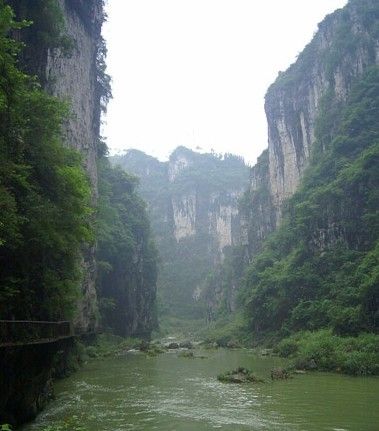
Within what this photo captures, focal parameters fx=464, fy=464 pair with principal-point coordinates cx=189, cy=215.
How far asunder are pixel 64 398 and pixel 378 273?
16403 mm

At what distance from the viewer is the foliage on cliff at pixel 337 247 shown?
26.3 meters

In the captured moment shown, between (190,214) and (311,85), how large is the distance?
212ft

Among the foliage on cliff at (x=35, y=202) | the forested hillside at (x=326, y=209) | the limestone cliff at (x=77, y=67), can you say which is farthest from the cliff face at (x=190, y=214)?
the foliage on cliff at (x=35, y=202)

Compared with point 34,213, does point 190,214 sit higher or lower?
higher

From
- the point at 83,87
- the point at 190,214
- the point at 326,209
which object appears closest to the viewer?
the point at 83,87

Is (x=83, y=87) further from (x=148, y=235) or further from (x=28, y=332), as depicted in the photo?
(x=148, y=235)

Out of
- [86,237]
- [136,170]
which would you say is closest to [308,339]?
[86,237]

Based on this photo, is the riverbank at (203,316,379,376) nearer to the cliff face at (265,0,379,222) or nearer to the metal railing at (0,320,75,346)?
the metal railing at (0,320,75,346)

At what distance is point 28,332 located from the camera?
33.0ft

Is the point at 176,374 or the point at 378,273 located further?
the point at 378,273

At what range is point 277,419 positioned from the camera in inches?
457

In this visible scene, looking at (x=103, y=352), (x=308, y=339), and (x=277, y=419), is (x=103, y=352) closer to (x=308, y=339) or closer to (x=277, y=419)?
(x=308, y=339)

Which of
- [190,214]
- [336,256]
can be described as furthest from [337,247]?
[190,214]

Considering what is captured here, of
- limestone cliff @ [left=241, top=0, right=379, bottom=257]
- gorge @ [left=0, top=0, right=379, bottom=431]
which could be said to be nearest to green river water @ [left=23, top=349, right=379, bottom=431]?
gorge @ [left=0, top=0, right=379, bottom=431]
